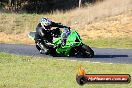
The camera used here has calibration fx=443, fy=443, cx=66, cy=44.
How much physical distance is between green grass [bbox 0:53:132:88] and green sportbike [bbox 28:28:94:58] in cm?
278

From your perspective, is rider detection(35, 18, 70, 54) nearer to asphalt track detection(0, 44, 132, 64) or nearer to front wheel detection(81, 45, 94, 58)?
asphalt track detection(0, 44, 132, 64)

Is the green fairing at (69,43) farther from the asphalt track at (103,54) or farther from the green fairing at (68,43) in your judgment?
the asphalt track at (103,54)

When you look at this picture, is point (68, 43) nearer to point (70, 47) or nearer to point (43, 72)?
point (70, 47)

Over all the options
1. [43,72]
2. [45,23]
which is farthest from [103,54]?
[43,72]

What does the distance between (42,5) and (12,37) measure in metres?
30.6

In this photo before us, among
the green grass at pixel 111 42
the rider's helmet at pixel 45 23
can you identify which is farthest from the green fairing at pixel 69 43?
the green grass at pixel 111 42

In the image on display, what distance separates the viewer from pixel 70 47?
19984 mm

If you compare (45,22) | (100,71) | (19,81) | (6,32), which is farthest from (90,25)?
(19,81)

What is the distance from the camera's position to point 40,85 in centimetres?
1115

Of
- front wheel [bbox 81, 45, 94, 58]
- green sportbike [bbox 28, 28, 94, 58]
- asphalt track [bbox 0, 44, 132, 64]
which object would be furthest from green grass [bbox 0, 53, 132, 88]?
green sportbike [bbox 28, 28, 94, 58]

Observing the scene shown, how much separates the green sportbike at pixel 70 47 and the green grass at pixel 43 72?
2777 millimetres

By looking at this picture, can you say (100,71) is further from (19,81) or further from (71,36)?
(71,36)

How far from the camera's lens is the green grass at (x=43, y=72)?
11.2 metres

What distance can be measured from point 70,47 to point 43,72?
20.7 feet
